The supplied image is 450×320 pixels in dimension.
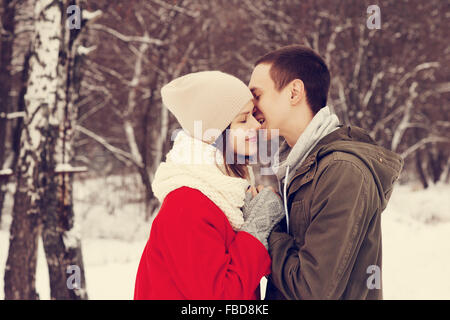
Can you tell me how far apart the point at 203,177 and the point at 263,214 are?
0.34 meters

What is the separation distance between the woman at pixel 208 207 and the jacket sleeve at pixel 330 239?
0.15 meters

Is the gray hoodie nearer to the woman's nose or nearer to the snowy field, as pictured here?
the woman's nose

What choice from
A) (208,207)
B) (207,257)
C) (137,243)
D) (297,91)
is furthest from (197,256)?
(137,243)

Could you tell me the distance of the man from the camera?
1.77 m

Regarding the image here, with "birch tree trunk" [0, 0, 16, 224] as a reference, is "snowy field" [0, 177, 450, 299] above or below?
below

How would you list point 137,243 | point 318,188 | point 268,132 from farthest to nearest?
point 137,243, point 268,132, point 318,188

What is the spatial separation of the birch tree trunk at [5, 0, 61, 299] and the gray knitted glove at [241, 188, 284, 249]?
3.36 m

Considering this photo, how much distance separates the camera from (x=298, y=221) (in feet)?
6.61

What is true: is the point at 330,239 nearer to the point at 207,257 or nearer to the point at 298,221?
the point at 298,221

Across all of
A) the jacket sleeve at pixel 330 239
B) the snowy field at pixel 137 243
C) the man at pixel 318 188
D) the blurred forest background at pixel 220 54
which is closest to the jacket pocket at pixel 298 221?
the man at pixel 318 188

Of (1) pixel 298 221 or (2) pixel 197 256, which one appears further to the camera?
(1) pixel 298 221

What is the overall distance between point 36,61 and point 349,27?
10702mm

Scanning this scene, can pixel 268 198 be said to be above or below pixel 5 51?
below

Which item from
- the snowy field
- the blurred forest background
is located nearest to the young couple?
the snowy field
